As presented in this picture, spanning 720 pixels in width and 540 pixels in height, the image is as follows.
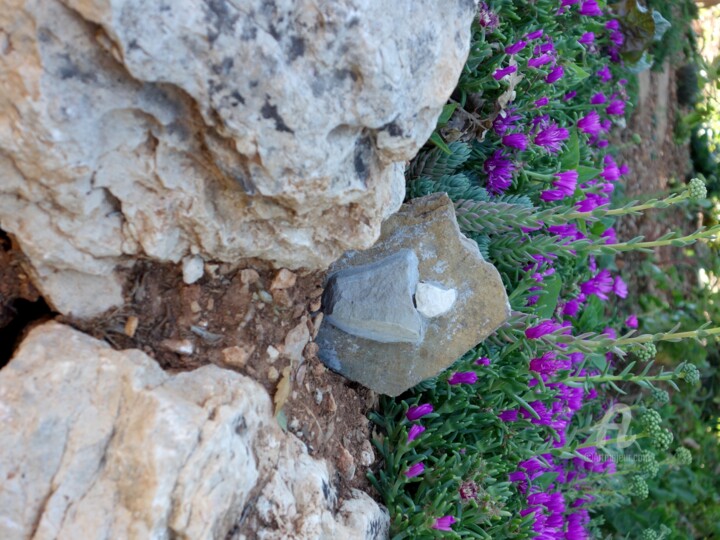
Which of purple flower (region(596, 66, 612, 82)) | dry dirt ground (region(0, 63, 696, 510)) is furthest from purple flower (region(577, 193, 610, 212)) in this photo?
dry dirt ground (region(0, 63, 696, 510))

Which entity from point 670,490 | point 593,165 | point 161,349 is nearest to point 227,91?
point 161,349

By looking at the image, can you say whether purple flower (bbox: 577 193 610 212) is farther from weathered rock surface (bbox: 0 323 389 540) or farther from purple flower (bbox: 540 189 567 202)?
weathered rock surface (bbox: 0 323 389 540)

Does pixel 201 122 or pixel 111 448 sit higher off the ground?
pixel 201 122

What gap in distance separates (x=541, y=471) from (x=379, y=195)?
218cm

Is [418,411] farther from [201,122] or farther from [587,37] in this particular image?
[587,37]

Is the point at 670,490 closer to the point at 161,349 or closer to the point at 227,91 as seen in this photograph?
the point at 161,349

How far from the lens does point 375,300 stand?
2668 mm

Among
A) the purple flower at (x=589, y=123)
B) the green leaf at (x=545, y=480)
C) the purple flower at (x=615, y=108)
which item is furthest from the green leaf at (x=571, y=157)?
the green leaf at (x=545, y=480)

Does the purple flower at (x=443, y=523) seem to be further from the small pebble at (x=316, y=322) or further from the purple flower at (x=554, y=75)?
the purple flower at (x=554, y=75)

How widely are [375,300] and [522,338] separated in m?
0.94

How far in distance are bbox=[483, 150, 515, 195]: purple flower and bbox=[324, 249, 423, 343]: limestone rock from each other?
3.60 ft

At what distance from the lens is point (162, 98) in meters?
1.76

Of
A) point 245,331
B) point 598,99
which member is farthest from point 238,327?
point 598,99

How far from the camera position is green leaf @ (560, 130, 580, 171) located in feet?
13.6
